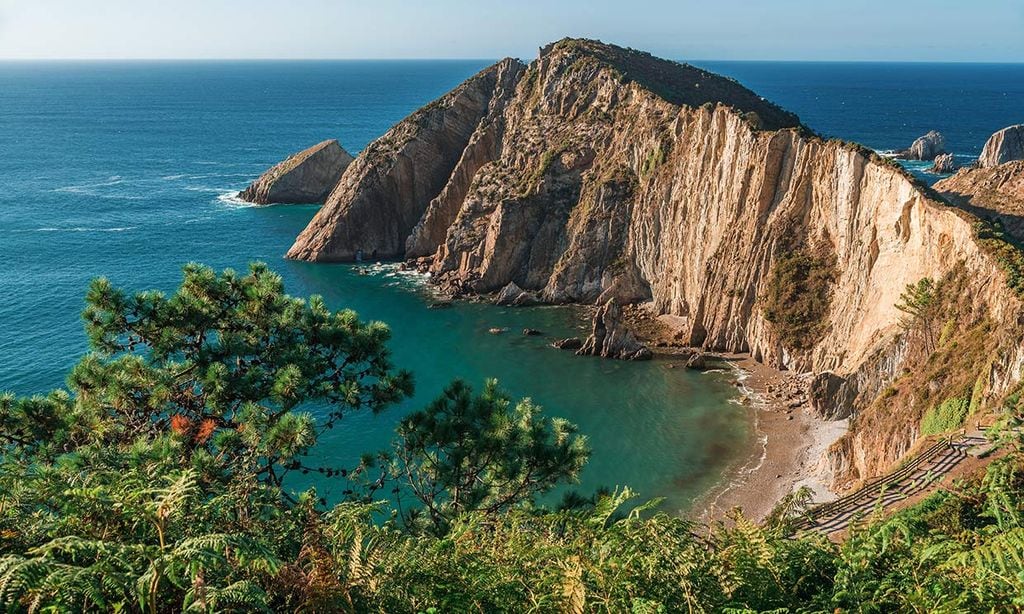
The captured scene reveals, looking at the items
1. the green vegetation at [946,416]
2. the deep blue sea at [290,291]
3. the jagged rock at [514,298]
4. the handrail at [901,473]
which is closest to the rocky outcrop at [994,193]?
the deep blue sea at [290,291]

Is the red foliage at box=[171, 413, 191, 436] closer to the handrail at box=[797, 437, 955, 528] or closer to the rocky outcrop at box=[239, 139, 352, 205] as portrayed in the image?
the handrail at box=[797, 437, 955, 528]

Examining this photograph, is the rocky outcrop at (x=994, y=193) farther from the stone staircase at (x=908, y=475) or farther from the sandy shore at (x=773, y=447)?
the stone staircase at (x=908, y=475)

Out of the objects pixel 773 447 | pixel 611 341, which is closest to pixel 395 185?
pixel 611 341

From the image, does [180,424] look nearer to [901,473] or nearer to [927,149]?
[901,473]

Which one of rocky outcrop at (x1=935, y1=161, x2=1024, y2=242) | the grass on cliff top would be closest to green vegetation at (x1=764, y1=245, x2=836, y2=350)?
rocky outcrop at (x1=935, y1=161, x2=1024, y2=242)

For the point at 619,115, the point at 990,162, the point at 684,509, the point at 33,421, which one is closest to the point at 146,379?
the point at 33,421

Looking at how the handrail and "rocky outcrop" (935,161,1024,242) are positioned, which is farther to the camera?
"rocky outcrop" (935,161,1024,242)
